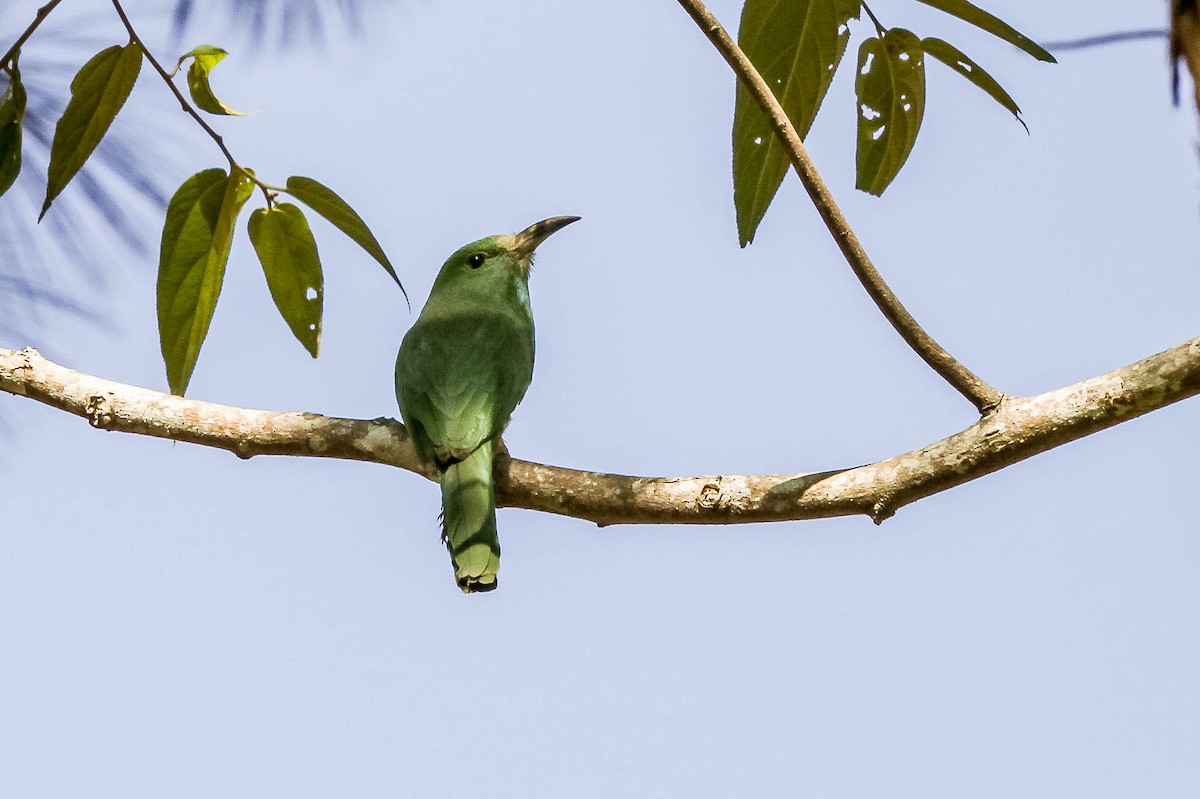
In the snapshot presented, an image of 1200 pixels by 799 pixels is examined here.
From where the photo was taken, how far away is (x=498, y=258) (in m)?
4.66

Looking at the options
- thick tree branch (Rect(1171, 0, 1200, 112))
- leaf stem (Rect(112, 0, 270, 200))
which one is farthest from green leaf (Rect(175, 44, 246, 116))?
thick tree branch (Rect(1171, 0, 1200, 112))

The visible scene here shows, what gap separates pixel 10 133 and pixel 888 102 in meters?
2.09

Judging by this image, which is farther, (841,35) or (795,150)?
(841,35)

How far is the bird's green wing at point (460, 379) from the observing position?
343 centimetres

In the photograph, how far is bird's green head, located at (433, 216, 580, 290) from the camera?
461 centimetres

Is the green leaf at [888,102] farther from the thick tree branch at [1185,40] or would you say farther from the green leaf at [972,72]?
the thick tree branch at [1185,40]

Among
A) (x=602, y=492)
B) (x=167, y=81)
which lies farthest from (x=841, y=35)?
(x=167, y=81)

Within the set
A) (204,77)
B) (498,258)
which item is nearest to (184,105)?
(204,77)

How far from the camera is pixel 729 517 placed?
277 centimetres

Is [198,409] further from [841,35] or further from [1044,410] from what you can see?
[1044,410]

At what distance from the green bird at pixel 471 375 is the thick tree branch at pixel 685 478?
93mm

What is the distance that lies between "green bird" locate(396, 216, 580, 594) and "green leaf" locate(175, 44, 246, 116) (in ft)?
3.31

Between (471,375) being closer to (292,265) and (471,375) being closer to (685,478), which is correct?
(292,265)

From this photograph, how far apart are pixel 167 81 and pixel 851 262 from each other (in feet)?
5.36
